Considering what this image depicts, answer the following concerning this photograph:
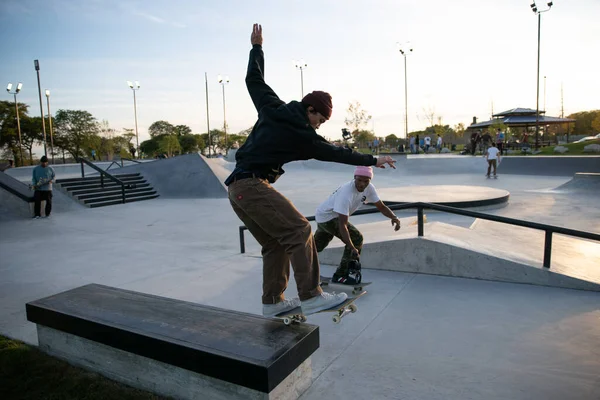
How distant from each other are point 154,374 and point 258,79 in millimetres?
2134

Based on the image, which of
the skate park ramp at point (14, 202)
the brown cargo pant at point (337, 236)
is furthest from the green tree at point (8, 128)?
the brown cargo pant at point (337, 236)

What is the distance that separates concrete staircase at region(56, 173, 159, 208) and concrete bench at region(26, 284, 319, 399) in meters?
11.2

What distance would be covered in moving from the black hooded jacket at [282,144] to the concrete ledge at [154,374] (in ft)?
4.26

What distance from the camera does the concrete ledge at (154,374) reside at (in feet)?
7.32

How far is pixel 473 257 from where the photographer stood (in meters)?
4.49

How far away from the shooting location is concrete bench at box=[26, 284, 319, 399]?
84.7 inches

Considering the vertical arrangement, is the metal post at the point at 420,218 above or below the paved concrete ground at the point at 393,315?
above

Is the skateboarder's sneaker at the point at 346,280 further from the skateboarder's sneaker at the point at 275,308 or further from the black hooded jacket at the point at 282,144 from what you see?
the black hooded jacket at the point at 282,144

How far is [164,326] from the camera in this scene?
8.50 feet

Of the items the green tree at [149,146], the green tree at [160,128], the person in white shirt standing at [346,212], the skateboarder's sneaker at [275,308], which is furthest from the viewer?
the green tree at [160,128]

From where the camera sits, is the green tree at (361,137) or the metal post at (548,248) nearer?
the metal post at (548,248)

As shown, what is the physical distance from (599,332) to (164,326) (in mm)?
3326

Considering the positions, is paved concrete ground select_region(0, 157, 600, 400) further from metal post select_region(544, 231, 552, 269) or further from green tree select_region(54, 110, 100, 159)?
green tree select_region(54, 110, 100, 159)

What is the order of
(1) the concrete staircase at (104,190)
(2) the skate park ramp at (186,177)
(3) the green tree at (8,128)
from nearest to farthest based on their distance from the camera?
(1) the concrete staircase at (104,190)
(2) the skate park ramp at (186,177)
(3) the green tree at (8,128)
